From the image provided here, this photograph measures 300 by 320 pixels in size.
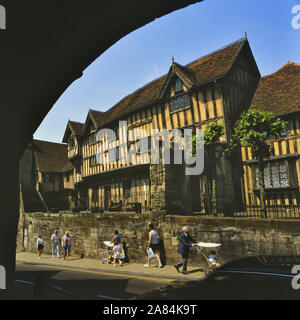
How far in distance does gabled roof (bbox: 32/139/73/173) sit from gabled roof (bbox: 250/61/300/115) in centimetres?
2189

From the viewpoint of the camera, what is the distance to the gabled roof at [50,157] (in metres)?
30.1

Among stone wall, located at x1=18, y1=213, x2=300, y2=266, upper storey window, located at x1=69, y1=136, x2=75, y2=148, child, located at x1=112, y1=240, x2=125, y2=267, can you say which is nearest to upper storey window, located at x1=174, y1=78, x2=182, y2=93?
stone wall, located at x1=18, y1=213, x2=300, y2=266

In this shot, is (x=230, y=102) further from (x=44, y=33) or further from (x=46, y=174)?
(x=46, y=174)

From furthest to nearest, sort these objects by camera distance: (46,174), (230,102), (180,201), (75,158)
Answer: (46,174) → (75,158) → (230,102) → (180,201)

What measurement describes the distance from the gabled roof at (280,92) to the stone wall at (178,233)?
283 inches

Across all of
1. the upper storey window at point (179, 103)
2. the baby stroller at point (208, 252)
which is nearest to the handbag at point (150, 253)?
the baby stroller at point (208, 252)

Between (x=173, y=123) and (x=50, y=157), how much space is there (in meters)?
21.3

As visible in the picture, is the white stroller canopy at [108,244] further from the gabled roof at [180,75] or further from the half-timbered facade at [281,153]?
the gabled roof at [180,75]

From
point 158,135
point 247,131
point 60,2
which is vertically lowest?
point 60,2

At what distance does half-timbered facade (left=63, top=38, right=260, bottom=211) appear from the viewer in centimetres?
1093

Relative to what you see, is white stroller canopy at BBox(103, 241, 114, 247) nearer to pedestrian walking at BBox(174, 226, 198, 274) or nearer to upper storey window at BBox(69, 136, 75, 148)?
pedestrian walking at BBox(174, 226, 198, 274)

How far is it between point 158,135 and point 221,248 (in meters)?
9.97

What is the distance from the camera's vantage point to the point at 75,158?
26484 millimetres
